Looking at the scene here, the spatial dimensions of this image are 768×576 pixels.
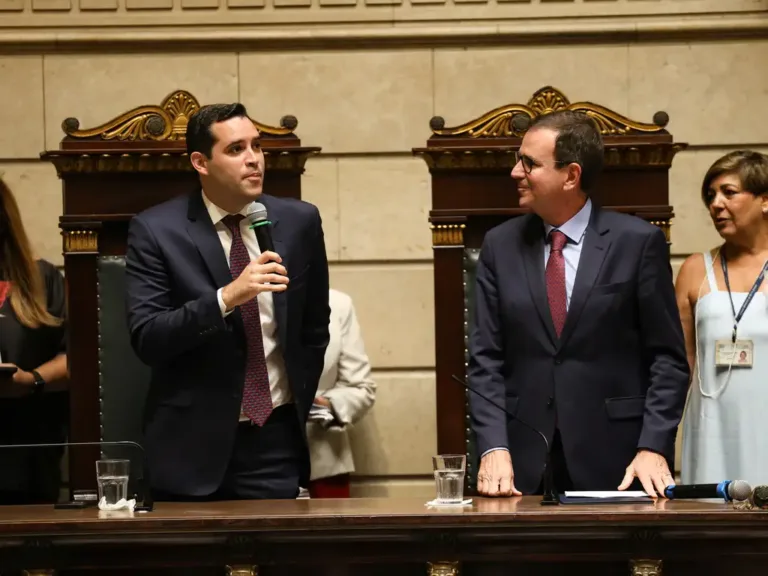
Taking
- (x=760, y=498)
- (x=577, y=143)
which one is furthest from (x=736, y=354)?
(x=760, y=498)

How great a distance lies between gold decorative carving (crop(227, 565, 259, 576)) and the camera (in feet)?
9.61

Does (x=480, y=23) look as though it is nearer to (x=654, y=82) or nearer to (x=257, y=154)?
(x=654, y=82)

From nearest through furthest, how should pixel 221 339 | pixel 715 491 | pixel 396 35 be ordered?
pixel 715 491 < pixel 221 339 < pixel 396 35

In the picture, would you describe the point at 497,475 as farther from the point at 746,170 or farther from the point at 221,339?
the point at 746,170

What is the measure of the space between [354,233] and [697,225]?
4.79ft

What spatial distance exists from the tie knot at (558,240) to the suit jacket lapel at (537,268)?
32 mm

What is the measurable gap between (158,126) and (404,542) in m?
1.80

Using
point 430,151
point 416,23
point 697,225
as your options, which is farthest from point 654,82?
point 430,151

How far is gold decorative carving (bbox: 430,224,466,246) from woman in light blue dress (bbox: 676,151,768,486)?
77 centimetres

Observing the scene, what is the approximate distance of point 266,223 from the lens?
3.29m

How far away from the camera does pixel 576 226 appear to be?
3.59 metres

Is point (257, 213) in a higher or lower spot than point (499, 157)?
lower

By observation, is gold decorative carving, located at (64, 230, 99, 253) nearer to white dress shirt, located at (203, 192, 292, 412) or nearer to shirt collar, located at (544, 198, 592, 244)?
white dress shirt, located at (203, 192, 292, 412)

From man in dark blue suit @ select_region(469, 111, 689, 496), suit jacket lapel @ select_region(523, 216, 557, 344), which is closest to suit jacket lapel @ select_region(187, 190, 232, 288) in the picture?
man in dark blue suit @ select_region(469, 111, 689, 496)
